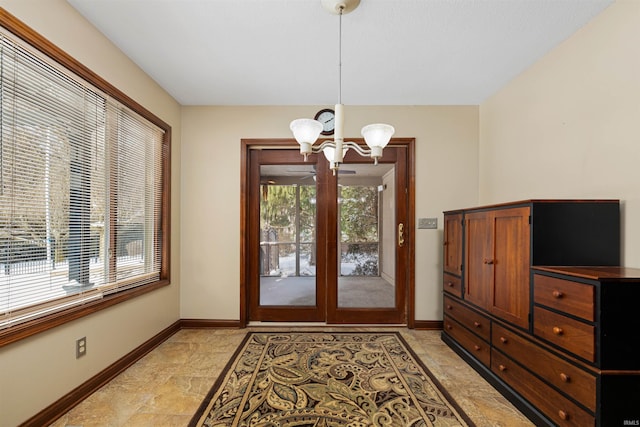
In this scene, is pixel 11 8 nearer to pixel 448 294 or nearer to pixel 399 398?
pixel 399 398

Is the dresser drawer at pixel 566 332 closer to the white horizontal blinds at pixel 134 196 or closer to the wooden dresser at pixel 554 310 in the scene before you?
the wooden dresser at pixel 554 310

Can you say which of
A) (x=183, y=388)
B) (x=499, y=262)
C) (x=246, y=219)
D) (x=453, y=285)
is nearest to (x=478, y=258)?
(x=499, y=262)

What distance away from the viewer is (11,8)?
154cm

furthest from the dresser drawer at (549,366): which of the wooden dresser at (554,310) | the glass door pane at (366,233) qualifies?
the glass door pane at (366,233)

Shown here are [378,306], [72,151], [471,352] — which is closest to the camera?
[72,151]

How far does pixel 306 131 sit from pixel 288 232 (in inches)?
79.5

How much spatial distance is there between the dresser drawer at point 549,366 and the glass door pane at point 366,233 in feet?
4.68

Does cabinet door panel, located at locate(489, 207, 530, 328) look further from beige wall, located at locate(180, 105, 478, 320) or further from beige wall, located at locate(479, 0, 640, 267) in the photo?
beige wall, located at locate(180, 105, 478, 320)

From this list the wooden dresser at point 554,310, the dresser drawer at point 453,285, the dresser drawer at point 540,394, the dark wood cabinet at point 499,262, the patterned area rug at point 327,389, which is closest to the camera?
the wooden dresser at point 554,310

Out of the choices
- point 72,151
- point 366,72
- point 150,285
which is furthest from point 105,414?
point 366,72

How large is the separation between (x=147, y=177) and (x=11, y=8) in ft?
4.92

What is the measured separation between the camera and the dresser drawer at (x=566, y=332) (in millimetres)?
1465

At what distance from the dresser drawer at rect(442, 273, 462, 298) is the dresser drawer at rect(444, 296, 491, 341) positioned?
9 centimetres

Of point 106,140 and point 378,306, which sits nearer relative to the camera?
point 106,140
